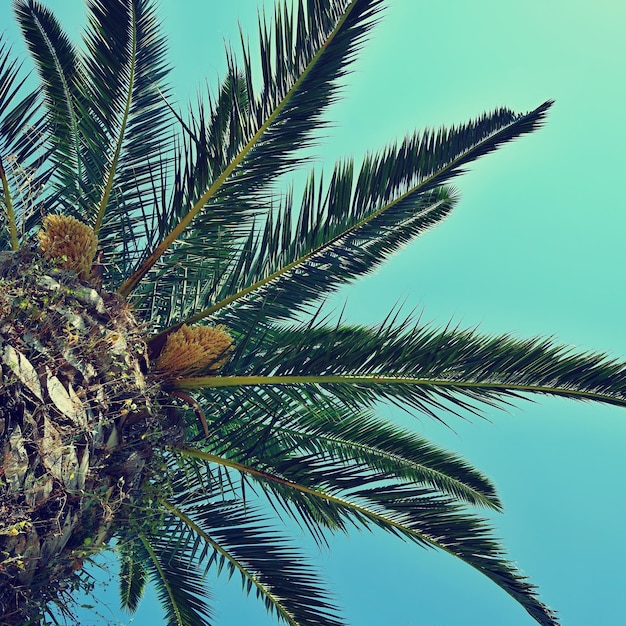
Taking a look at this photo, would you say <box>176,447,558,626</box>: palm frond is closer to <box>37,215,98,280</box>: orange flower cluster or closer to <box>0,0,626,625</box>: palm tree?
<box>0,0,626,625</box>: palm tree

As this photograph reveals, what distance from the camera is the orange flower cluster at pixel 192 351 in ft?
15.5

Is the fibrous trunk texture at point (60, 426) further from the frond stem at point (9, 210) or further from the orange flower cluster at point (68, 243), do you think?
the frond stem at point (9, 210)

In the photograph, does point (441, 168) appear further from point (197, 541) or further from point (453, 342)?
point (197, 541)

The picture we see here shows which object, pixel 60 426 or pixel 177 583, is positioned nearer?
pixel 60 426

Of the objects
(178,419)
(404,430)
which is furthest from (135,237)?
(404,430)

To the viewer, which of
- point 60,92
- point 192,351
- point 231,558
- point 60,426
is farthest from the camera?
point 60,92

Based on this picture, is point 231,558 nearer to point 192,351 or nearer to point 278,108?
point 192,351

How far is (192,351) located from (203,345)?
0.10 meters

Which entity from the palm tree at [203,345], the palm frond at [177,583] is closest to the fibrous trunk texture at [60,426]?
the palm tree at [203,345]

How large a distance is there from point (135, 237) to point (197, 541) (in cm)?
255

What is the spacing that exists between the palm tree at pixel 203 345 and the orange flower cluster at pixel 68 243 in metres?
0.02

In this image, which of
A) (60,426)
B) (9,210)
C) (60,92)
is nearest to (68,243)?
(9,210)

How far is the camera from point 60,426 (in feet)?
12.0

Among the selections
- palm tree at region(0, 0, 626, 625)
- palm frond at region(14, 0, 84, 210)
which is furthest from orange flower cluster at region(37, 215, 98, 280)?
palm frond at region(14, 0, 84, 210)
